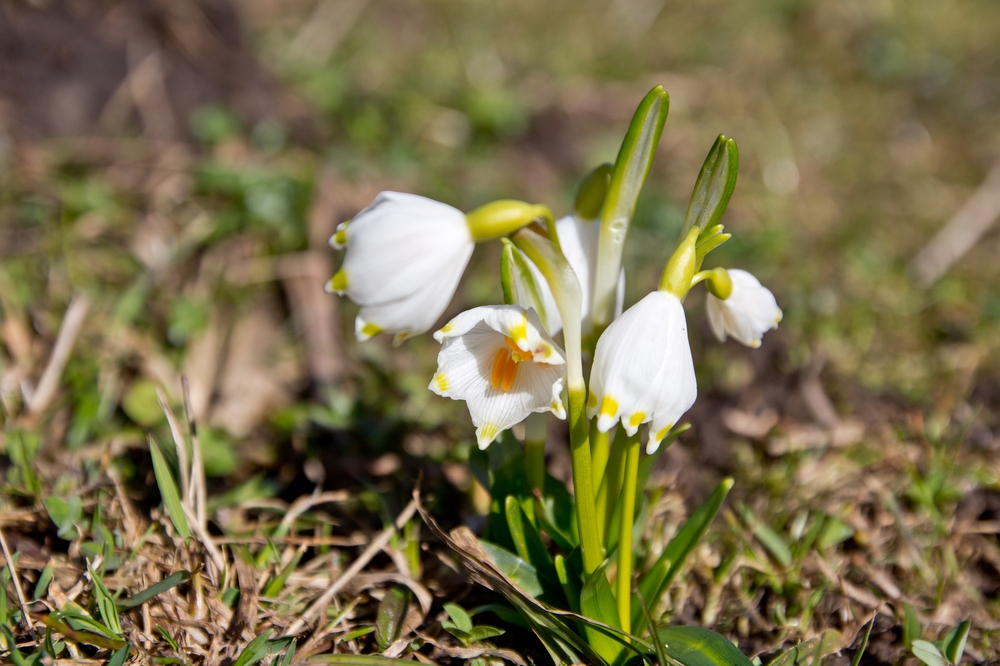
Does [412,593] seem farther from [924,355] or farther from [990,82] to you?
[990,82]

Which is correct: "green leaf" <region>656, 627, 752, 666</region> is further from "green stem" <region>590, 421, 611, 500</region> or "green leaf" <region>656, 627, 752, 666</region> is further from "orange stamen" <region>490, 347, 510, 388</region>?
"orange stamen" <region>490, 347, 510, 388</region>

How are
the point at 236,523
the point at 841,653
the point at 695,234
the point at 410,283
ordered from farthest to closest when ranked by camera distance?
the point at 236,523
the point at 841,653
the point at 695,234
the point at 410,283

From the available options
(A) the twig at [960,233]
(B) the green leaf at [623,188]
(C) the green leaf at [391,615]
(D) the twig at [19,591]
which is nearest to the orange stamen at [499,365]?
(B) the green leaf at [623,188]

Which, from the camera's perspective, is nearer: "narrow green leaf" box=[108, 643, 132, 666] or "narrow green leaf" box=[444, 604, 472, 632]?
"narrow green leaf" box=[108, 643, 132, 666]

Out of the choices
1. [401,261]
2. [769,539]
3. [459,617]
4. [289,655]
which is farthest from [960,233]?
[289,655]

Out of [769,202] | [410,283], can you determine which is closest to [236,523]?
[410,283]

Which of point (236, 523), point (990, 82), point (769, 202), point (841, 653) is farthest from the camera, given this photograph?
point (990, 82)

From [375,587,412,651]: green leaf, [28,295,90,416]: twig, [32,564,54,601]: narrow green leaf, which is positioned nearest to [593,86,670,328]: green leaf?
[375,587,412,651]: green leaf
